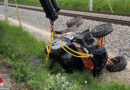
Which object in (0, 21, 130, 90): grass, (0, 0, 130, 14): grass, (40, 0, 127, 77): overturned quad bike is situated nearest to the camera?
(0, 21, 130, 90): grass

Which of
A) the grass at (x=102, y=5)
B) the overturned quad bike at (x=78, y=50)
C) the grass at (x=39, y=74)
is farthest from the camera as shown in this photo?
the grass at (x=102, y=5)

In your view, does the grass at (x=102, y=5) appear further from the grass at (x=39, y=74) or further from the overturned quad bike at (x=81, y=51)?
the grass at (x=39, y=74)

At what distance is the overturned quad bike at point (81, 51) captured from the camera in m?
5.75

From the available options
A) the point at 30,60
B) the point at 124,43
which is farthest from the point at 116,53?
the point at 30,60

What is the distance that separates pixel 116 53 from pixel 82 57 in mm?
2736

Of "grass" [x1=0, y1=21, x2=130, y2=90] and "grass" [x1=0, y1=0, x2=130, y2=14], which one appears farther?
"grass" [x1=0, y1=0, x2=130, y2=14]

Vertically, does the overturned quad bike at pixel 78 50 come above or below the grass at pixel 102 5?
above

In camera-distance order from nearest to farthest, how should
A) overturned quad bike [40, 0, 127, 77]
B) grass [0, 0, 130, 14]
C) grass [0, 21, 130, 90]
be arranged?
grass [0, 21, 130, 90]
overturned quad bike [40, 0, 127, 77]
grass [0, 0, 130, 14]

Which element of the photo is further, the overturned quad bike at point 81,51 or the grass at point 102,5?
the grass at point 102,5

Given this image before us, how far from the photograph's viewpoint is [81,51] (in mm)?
5910

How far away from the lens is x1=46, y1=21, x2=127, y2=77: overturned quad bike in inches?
226

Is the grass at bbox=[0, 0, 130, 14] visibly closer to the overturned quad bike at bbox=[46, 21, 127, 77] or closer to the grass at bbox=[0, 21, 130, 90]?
the overturned quad bike at bbox=[46, 21, 127, 77]

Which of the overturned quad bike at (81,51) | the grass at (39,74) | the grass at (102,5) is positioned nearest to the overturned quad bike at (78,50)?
the overturned quad bike at (81,51)

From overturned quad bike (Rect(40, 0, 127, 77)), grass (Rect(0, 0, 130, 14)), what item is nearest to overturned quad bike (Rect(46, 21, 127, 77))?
overturned quad bike (Rect(40, 0, 127, 77))
